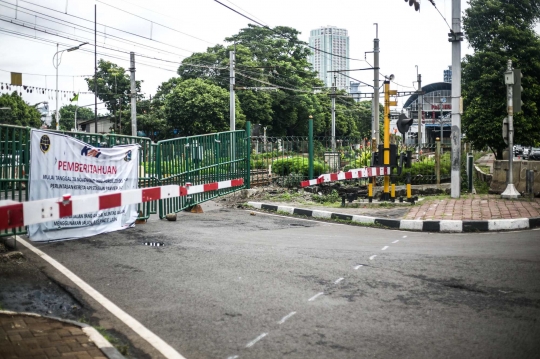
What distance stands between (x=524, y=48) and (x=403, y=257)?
20.6 meters

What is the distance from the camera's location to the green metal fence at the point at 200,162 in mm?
11750

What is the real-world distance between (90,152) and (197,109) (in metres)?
36.5

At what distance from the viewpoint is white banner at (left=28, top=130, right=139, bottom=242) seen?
317 inches

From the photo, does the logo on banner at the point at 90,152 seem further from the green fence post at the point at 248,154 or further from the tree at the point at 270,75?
the tree at the point at 270,75

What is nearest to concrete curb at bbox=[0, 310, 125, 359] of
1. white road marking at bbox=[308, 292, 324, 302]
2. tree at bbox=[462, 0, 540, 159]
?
white road marking at bbox=[308, 292, 324, 302]

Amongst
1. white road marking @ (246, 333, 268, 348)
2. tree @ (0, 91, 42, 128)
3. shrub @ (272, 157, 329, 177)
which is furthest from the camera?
tree @ (0, 91, 42, 128)

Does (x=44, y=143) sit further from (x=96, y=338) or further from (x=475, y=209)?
(x=475, y=209)

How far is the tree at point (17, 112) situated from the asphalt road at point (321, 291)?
61.8 metres

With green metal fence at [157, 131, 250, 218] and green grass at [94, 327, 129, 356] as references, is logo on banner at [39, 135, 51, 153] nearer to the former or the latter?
green metal fence at [157, 131, 250, 218]

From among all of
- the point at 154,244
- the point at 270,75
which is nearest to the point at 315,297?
the point at 154,244

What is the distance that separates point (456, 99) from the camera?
621 inches

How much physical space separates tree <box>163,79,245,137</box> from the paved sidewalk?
105 feet

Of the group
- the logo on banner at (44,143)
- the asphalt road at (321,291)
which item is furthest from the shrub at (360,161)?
the logo on banner at (44,143)

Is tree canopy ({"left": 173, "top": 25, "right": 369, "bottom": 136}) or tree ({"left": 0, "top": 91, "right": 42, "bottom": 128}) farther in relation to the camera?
tree ({"left": 0, "top": 91, "right": 42, "bottom": 128})
